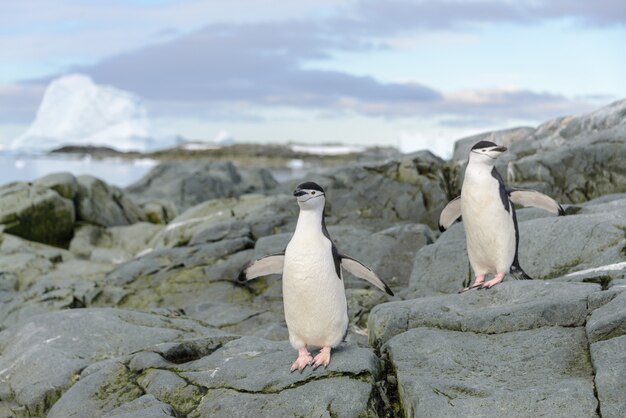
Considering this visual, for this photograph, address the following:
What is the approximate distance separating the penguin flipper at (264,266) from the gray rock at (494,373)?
134 cm

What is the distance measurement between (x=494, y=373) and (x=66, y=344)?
5.77m

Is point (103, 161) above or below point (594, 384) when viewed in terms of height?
below

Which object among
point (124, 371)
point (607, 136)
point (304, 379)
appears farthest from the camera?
point (607, 136)

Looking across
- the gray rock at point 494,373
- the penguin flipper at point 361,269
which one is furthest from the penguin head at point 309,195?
the gray rock at point 494,373

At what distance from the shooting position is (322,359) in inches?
267

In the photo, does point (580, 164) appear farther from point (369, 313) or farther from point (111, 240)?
point (111, 240)

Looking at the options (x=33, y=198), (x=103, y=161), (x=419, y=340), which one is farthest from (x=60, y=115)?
(x=419, y=340)

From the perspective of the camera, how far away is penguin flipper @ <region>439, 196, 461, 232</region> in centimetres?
920

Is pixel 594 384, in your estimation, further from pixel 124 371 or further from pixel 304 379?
pixel 124 371

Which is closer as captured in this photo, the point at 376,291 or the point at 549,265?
the point at 549,265

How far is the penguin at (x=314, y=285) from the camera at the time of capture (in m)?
6.74

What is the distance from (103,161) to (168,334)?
13150 centimetres

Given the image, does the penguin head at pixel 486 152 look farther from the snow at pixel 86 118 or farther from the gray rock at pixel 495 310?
the snow at pixel 86 118

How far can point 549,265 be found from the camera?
1011cm
